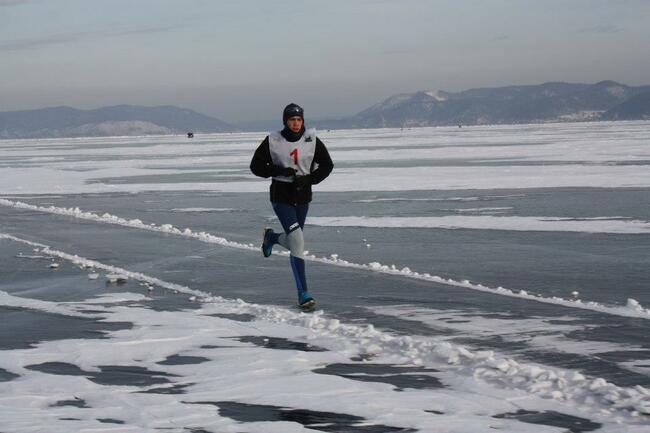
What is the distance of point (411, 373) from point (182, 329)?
2438mm

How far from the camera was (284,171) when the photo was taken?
9.26m

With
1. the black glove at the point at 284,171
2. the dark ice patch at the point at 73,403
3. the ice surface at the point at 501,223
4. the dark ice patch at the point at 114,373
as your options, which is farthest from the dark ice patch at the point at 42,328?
the ice surface at the point at 501,223

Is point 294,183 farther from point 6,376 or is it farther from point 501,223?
point 501,223

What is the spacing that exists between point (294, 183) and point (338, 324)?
1827mm

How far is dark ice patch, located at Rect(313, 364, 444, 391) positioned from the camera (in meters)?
6.07

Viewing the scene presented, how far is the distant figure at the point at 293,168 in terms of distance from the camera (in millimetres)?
9203

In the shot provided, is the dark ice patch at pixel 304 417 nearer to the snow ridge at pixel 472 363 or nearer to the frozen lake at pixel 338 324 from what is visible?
the frozen lake at pixel 338 324

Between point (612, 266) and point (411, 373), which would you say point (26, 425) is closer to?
point (411, 373)

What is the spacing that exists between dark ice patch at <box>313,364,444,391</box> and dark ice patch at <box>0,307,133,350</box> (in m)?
2.28

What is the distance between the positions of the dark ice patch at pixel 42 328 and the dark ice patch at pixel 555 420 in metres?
3.77

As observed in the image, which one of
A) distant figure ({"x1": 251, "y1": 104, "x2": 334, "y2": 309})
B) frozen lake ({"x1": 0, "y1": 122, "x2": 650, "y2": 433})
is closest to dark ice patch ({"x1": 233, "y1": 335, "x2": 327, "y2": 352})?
frozen lake ({"x1": 0, "y1": 122, "x2": 650, "y2": 433})

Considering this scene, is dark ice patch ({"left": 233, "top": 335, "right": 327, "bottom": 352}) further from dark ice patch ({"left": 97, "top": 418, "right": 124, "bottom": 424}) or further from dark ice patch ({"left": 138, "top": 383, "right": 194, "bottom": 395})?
dark ice patch ({"left": 97, "top": 418, "right": 124, "bottom": 424})

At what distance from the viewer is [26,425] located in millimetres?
5184

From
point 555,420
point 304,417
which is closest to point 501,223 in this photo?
point 555,420
